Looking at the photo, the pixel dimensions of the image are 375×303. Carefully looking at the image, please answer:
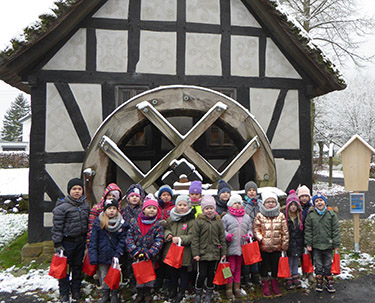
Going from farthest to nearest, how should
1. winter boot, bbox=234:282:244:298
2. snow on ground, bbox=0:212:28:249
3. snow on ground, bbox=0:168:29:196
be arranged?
snow on ground, bbox=0:168:29:196 < snow on ground, bbox=0:212:28:249 < winter boot, bbox=234:282:244:298

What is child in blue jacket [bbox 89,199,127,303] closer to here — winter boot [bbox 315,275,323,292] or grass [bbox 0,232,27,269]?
grass [bbox 0,232,27,269]

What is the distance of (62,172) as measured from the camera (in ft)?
14.8

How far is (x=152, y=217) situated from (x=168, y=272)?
0.87 meters

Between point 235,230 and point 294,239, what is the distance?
0.85 metres

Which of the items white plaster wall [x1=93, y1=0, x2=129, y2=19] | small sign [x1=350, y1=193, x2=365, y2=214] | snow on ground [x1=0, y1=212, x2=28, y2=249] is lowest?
snow on ground [x1=0, y1=212, x2=28, y2=249]

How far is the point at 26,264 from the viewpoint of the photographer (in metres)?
4.27

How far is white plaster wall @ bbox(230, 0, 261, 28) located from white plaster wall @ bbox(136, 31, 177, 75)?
1.14 m

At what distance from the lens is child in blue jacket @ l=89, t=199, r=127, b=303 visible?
3.04 m

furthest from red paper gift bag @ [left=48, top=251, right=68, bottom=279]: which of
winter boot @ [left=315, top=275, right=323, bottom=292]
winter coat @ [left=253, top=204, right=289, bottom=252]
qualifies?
winter boot @ [left=315, top=275, right=323, bottom=292]

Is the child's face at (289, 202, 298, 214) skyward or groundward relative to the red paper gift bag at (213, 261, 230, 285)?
skyward

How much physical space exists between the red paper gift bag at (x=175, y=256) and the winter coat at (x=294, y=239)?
1.45m

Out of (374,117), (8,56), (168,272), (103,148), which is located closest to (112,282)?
(168,272)

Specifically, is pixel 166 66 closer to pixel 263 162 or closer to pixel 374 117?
pixel 263 162

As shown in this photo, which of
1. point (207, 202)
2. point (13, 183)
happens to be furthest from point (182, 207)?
point (13, 183)
